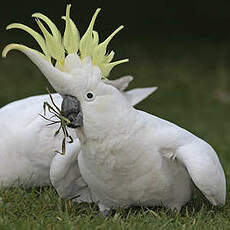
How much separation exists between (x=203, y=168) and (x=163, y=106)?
536cm

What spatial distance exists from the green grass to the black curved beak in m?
0.49

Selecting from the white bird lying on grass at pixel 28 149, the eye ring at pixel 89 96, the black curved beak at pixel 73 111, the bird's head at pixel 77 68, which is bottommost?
the white bird lying on grass at pixel 28 149

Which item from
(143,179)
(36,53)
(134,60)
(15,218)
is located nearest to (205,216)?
(143,179)

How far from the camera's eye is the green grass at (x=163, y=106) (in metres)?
2.78

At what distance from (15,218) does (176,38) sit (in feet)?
28.9

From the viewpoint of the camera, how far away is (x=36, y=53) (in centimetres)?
262

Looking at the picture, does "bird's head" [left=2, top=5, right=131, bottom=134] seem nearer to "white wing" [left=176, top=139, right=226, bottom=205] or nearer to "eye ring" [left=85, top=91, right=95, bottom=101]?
"eye ring" [left=85, top=91, right=95, bottom=101]

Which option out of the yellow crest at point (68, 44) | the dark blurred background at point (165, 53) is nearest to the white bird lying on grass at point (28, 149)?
the yellow crest at point (68, 44)

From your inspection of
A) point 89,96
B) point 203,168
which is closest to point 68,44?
point 89,96

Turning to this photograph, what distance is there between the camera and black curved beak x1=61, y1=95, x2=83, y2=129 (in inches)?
104

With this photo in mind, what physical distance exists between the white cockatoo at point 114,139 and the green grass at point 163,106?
6.6 inches

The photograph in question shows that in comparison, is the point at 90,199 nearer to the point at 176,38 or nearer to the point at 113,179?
the point at 113,179

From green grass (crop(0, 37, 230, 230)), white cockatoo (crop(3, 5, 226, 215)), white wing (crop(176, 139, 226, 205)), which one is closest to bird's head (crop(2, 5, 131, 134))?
white cockatoo (crop(3, 5, 226, 215))

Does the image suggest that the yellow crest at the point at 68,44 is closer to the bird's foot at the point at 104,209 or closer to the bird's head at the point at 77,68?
the bird's head at the point at 77,68
